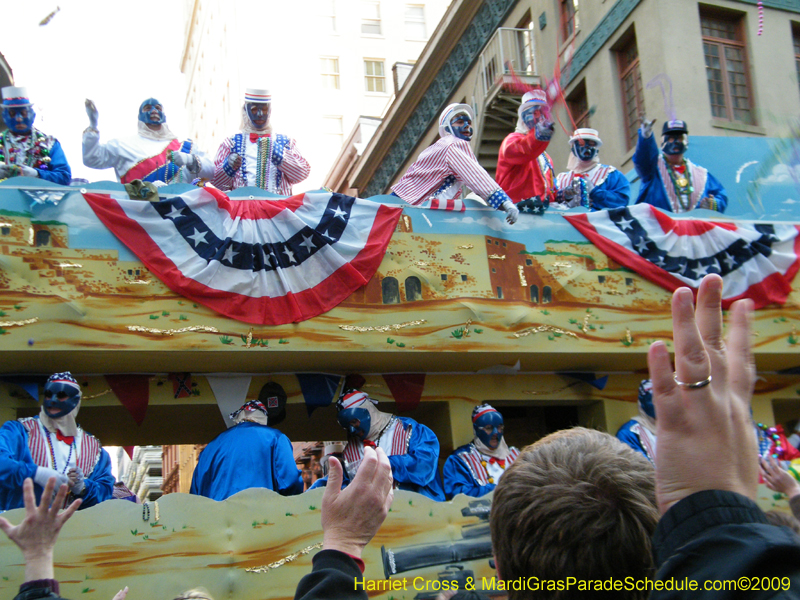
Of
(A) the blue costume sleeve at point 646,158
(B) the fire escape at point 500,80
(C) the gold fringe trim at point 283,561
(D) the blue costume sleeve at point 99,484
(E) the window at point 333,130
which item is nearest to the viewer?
(C) the gold fringe trim at point 283,561

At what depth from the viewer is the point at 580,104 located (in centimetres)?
1520

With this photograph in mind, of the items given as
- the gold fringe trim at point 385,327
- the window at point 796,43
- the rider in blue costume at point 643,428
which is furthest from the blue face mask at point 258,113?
the window at point 796,43

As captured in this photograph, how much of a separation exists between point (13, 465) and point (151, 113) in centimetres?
415

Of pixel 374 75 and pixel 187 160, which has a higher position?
pixel 374 75

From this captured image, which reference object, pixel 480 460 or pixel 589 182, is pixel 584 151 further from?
pixel 480 460

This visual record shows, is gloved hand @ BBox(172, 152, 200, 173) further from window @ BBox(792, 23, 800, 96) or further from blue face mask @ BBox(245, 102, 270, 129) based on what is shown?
window @ BBox(792, 23, 800, 96)

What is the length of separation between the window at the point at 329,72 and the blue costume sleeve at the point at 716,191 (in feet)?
89.9

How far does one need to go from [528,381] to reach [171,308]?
4.02 metres

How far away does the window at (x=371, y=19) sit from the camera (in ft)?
122

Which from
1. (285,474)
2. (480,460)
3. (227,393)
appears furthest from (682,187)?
(285,474)

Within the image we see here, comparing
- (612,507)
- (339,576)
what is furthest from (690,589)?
(339,576)

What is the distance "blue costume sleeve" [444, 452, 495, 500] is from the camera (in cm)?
752

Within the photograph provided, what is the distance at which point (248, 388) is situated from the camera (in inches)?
327

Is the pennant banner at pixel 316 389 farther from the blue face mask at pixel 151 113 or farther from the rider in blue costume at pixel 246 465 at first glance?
the blue face mask at pixel 151 113
